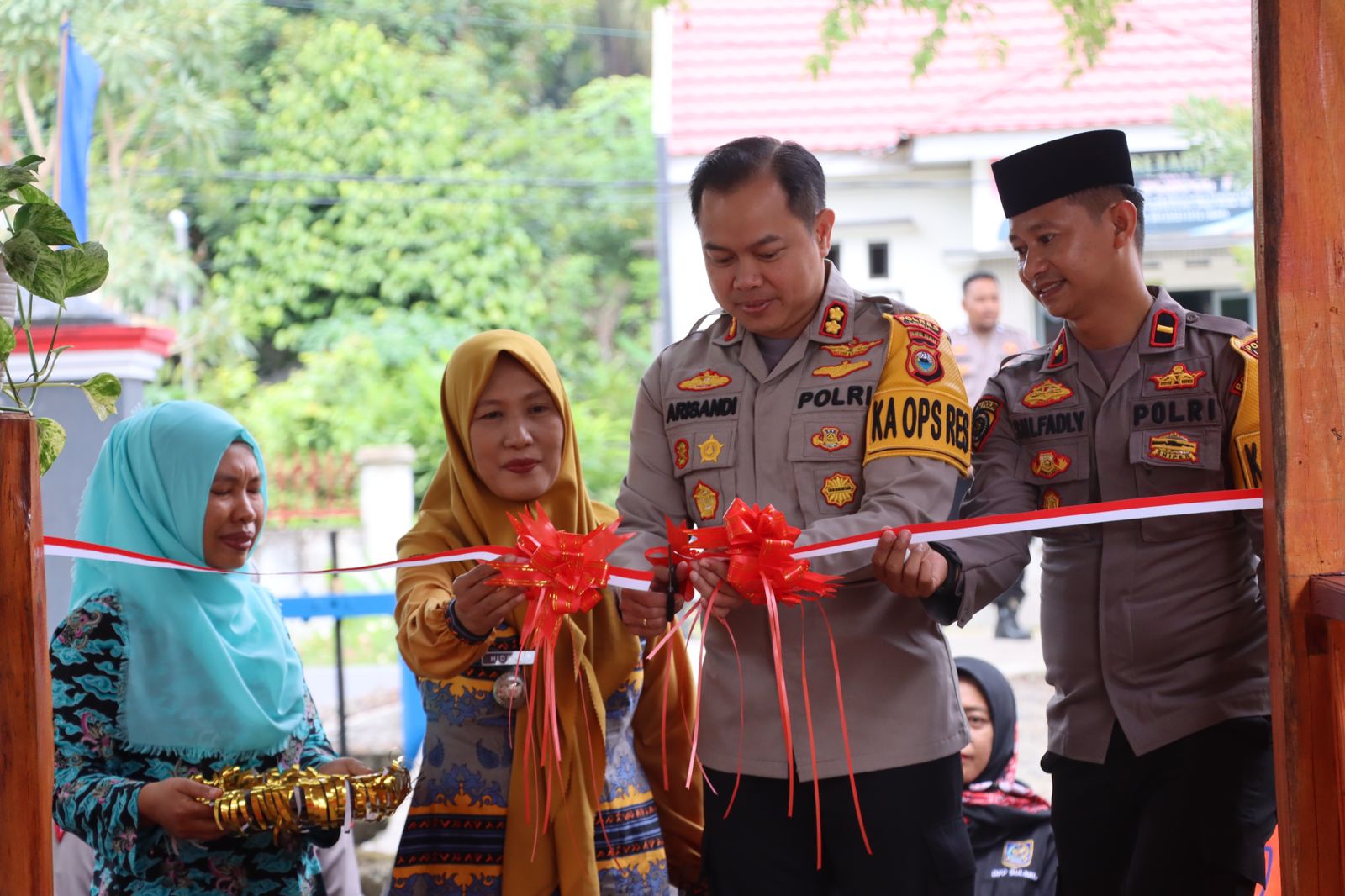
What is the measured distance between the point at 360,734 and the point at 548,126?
40.7 feet

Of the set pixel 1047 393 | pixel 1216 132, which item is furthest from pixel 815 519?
pixel 1216 132

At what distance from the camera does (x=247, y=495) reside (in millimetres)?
3008

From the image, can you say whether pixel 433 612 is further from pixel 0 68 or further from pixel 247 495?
pixel 0 68

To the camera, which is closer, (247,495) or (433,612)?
(433,612)

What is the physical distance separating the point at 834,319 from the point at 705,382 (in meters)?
0.30

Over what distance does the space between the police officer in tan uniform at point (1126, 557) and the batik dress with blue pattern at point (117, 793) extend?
58.7 inches

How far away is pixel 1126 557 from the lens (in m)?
2.53

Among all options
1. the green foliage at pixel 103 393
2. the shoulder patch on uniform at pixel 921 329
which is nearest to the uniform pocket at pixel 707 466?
the shoulder patch on uniform at pixel 921 329

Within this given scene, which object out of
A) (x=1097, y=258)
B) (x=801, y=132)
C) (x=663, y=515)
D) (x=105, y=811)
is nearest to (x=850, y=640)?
(x=663, y=515)

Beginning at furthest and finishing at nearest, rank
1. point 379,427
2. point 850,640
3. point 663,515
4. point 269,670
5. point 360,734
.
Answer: point 379,427 → point 360,734 → point 269,670 → point 663,515 → point 850,640

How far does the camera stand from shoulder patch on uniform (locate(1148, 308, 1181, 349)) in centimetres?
256

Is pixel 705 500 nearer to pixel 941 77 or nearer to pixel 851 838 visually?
pixel 851 838

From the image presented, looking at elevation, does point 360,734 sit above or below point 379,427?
below

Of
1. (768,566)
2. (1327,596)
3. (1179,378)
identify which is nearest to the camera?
(1327,596)
